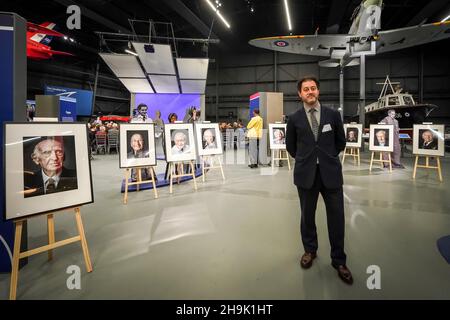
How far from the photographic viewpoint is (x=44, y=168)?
1.49 meters

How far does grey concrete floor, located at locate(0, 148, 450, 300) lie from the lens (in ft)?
4.74

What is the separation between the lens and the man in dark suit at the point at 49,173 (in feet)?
4.70

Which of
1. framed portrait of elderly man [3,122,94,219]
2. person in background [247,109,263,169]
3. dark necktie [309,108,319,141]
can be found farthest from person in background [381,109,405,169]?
framed portrait of elderly man [3,122,94,219]

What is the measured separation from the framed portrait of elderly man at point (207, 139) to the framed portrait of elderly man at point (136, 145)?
3.96 ft

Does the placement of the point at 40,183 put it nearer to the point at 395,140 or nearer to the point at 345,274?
the point at 345,274

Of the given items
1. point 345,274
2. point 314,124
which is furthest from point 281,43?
point 345,274

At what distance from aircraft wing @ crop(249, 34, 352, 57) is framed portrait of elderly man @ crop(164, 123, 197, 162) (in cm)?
523

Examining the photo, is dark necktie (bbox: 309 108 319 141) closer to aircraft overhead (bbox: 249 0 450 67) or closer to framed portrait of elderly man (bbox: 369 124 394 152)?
framed portrait of elderly man (bbox: 369 124 394 152)

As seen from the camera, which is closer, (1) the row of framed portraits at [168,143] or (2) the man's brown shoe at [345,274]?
(2) the man's brown shoe at [345,274]

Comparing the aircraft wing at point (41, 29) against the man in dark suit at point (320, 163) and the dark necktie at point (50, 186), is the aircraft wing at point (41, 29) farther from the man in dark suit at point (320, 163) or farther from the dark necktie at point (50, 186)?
the man in dark suit at point (320, 163)

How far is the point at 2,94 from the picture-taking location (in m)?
1.64

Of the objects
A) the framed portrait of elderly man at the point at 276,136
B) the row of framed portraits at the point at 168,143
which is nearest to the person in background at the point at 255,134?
the framed portrait of elderly man at the point at 276,136

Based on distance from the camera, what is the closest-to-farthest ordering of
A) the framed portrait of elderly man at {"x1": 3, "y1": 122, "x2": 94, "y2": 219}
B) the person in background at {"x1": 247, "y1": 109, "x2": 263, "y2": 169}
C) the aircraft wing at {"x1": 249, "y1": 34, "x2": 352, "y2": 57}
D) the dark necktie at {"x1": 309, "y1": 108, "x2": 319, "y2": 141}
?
the framed portrait of elderly man at {"x1": 3, "y1": 122, "x2": 94, "y2": 219}
the dark necktie at {"x1": 309, "y1": 108, "x2": 319, "y2": 141}
the person in background at {"x1": 247, "y1": 109, "x2": 263, "y2": 169}
the aircraft wing at {"x1": 249, "y1": 34, "x2": 352, "y2": 57}
